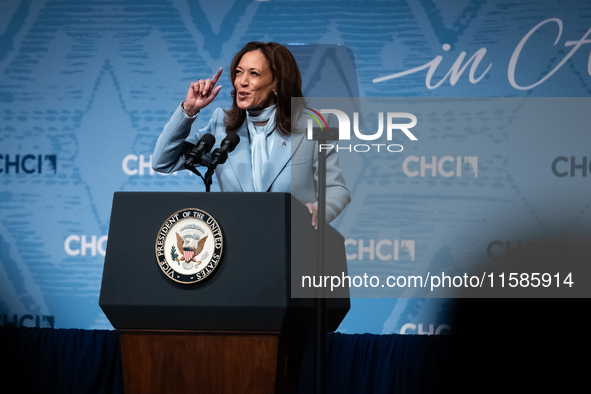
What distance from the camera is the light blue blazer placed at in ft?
4.22

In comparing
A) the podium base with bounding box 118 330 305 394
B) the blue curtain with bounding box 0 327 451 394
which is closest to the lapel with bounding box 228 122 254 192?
the podium base with bounding box 118 330 305 394

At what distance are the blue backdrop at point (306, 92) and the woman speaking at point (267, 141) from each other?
89 cm

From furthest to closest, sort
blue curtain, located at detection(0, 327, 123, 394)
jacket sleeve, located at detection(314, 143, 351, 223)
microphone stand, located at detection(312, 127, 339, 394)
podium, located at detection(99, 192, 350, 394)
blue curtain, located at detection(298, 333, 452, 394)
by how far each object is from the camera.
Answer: blue curtain, located at detection(0, 327, 123, 394)
blue curtain, located at detection(298, 333, 452, 394)
jacket sleeve, located at detection(314, 143, 351, 223)
microphone stand, located at detection(312, 127, 339, 394)
podium, located at detection(99, 192, 350, 394)

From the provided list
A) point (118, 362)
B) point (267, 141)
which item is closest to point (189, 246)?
point (267, 141)

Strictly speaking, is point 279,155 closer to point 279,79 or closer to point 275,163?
point 275,163

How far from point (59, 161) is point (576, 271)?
237cm

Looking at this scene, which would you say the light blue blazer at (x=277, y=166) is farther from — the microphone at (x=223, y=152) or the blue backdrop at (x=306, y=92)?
the blue backdrop at (x=306, y=92)

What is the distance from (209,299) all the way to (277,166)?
0.49m

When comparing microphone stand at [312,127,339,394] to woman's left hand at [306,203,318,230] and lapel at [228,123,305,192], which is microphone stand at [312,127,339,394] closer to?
woman's left hand at [306,203,318,230]

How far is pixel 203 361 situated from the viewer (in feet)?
3.15

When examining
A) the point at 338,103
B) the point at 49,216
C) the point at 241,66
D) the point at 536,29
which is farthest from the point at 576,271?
the point at 49,216

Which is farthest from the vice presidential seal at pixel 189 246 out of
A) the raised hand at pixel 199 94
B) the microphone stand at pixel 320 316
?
the raised hand at pixel 199 94

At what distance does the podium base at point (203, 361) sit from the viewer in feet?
3.09

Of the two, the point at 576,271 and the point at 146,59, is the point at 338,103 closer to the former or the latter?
the point at 146,59
